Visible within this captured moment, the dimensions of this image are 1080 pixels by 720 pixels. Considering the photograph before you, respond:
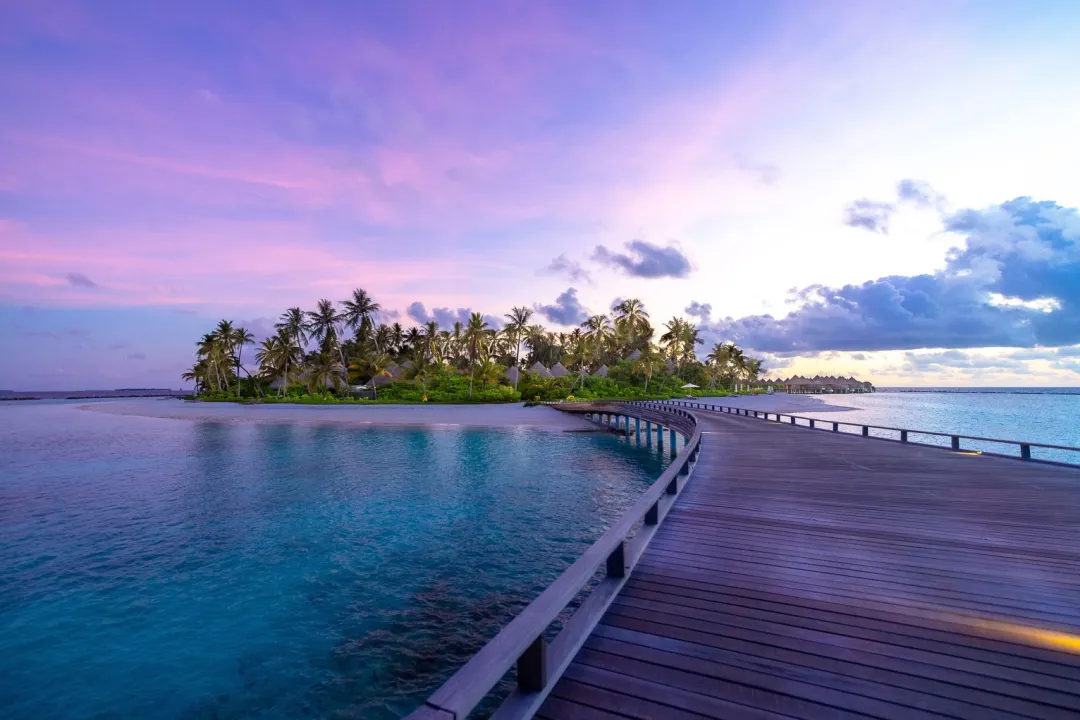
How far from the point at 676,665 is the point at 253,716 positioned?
195 inches

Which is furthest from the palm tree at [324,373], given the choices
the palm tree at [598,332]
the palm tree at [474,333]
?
the palm tree at [598,332]

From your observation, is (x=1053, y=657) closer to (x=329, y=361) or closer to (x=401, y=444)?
(x=401, y=444)

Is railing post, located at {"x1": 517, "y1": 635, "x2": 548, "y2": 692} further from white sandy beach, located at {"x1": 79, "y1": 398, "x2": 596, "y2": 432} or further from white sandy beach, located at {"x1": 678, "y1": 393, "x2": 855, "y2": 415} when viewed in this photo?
white sandy beach, located at {"x1": 678, "y1": 393, "x2": 855, "y2": 415}

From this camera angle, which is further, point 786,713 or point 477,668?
point 786,713

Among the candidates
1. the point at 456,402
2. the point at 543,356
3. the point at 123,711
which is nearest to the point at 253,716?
the point at 123,711

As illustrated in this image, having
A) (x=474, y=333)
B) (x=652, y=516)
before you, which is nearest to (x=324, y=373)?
(x=474, y=333)

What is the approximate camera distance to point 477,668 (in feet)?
7.40

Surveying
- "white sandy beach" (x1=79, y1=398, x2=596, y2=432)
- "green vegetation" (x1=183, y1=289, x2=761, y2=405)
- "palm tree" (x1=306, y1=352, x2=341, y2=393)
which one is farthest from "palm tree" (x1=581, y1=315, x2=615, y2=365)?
"palm tree" (x1=306, y1=352, x2=341, y2=393)

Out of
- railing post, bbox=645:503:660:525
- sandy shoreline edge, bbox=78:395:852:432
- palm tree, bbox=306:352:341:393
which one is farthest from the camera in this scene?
palm tree, bbox=306:352:341:393

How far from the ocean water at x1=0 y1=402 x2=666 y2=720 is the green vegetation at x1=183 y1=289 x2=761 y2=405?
123 ft

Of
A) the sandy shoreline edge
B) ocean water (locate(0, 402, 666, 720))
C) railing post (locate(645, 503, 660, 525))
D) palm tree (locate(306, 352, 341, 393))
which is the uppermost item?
palm tree (locate(306, 352, 341, 393))

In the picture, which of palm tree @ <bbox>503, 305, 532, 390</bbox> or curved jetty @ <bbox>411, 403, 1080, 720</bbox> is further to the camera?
palm tree @ <bbox>503, 305, 532, 390</bbox>

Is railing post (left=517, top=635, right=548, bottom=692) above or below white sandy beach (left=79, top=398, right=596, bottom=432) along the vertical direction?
above

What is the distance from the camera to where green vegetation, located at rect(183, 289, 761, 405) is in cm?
5852
